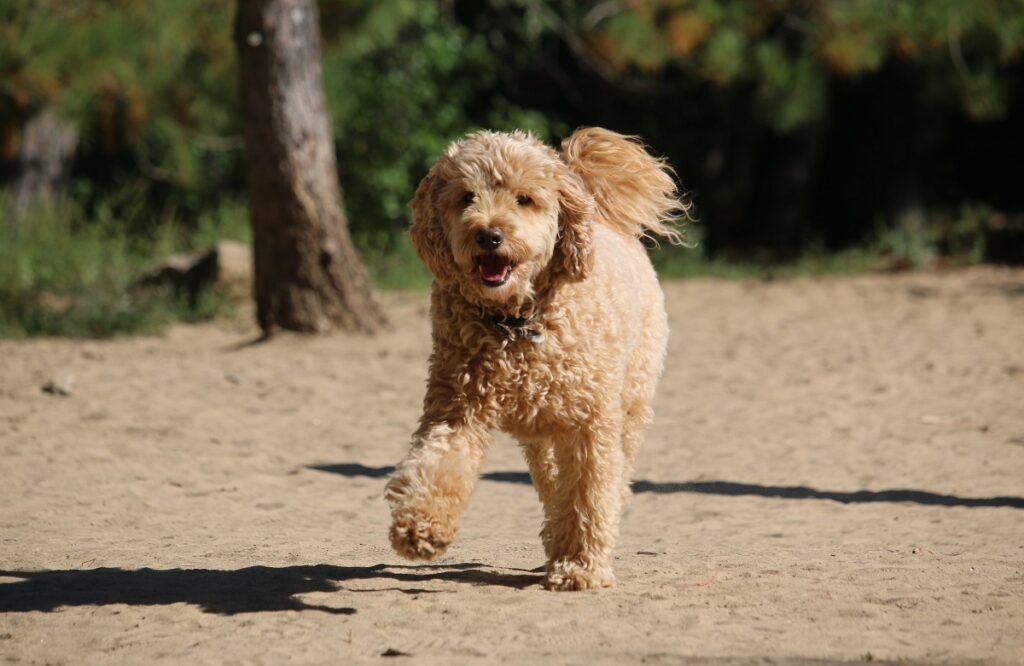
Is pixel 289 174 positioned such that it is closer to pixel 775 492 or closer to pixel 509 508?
pixel 509 508

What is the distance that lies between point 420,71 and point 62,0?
3971 mm

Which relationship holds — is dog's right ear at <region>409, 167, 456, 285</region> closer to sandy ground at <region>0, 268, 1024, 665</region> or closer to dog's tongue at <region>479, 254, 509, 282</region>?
dog's tongue at <region>479, 254, 509, 282</region>

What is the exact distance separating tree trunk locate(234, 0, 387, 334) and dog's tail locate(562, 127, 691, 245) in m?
4.87

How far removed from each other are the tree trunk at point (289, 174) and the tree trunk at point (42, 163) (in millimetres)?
5633

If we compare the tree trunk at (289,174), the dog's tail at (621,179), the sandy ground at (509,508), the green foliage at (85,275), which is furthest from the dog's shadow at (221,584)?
the green foliage at (85,275)

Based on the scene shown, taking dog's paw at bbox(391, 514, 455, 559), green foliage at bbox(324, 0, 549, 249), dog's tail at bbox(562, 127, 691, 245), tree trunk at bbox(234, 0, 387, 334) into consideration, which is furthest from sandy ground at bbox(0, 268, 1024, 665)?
green foliage at bbox(324, 0, 549, 249)

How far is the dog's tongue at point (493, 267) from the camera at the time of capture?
4.73 metres

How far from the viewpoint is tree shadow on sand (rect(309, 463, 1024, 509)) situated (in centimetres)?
655

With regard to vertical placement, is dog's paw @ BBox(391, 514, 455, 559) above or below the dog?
below

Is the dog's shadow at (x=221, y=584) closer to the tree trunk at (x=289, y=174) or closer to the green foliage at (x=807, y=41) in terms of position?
the tree trunk at (x=289, y=174)

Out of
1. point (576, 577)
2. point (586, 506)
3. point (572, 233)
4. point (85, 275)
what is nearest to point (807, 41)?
point (85, 275)

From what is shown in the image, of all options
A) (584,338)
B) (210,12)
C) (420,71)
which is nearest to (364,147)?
(420,71)

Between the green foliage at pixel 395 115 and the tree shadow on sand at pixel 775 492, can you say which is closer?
the tree shadow on sand at pixel 775 492

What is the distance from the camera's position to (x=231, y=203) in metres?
15.7
